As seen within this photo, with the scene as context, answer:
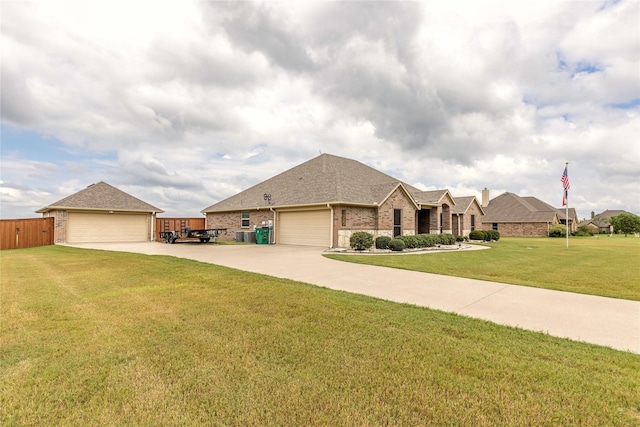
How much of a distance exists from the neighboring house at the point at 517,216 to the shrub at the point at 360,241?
35.6 meters

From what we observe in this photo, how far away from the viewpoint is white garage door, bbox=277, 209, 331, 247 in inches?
764

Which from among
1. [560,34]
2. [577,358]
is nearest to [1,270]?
[577,358]

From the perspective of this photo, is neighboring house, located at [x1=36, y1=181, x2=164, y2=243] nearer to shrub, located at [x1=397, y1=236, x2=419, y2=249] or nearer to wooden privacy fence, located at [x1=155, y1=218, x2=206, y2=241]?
wooden privacy fence, located at [x1=155, y1=218, x2=206, y2=241]

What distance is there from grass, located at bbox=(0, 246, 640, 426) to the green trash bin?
1638 centimetres

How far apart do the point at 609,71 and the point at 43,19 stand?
70.0 feet

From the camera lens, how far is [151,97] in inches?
664

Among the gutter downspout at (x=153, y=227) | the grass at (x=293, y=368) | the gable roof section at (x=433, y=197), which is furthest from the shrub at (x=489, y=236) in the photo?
the gutter downspout at (x=153, y=227)

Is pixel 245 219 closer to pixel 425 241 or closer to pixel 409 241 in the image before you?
pixel 409 241

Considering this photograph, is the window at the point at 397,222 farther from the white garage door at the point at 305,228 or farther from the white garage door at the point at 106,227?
the white garage door at the point at 106,227

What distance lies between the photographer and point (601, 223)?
79938 mm

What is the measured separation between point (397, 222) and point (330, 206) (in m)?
5.26

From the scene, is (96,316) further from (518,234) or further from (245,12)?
(518,234)

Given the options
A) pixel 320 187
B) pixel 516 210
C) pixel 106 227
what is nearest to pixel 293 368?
pixel 320 187

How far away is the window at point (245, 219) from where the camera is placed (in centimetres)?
2522
